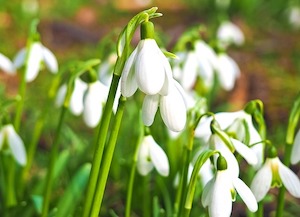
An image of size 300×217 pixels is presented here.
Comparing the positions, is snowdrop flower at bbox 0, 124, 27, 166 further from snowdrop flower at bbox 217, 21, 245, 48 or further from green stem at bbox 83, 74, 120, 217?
snowdrop flower at bbox 217, 21, 245, 48

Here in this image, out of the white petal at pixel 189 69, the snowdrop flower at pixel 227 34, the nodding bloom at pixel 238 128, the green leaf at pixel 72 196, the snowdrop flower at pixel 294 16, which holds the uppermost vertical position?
the snowdrop flower at pixel 294 16

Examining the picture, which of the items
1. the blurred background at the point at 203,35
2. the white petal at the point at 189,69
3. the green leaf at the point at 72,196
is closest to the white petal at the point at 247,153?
the green leaf at the point at 72,196

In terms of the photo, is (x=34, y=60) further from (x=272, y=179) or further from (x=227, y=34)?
(x=227, y=34)

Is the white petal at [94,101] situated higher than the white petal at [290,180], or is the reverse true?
the white petal at [94,101]

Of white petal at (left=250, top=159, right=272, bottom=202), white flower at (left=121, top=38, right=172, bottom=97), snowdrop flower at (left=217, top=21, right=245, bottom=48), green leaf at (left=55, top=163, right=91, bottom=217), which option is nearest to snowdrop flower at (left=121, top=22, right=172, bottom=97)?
white flower at (left=121, top=38, right=172, bottom=97)

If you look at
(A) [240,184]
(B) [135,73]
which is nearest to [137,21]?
(B) [135,73]

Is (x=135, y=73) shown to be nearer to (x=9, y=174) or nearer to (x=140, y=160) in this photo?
(x=140, y=160)

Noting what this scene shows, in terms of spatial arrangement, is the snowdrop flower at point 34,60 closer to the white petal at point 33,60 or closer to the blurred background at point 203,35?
the white petal at point 33,60
